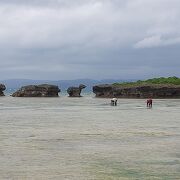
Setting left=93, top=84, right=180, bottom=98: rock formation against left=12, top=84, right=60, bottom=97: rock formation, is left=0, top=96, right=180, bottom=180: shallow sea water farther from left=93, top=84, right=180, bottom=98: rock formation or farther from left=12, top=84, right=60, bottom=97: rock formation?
left=12, top=84, right=60, bottom=97: rock formation

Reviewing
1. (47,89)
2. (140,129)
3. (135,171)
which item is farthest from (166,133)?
(47,89)

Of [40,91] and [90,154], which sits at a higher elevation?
[40,91]

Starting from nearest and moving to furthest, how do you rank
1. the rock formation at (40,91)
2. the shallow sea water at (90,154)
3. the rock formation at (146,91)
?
the shallow sea water at (90,154) → the rock formation at (146,91) → the rock formation at (40,91)

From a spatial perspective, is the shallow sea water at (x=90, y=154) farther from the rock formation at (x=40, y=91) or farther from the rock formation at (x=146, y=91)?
the rock formation at (x=40, y=91)

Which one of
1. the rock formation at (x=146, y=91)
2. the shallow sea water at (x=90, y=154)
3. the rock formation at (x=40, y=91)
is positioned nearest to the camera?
the shallow sea water at (x=90, y=154)

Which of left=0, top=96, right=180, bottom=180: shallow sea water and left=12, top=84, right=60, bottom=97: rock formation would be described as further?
left=12, top=84, right=60, bottom=97: rock formation

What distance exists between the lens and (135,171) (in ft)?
61.8

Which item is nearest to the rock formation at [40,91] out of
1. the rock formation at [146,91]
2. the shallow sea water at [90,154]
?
the rock formation at [146,91]

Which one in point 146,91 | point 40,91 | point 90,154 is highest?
point 146,91

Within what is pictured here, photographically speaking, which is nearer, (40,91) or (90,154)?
(90,154)

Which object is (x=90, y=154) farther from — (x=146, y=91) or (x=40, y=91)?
(x=40, y=91)

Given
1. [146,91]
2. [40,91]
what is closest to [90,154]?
[146,91]

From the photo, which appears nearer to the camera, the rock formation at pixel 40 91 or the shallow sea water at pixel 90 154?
the shallow sea water at pixel 90 154

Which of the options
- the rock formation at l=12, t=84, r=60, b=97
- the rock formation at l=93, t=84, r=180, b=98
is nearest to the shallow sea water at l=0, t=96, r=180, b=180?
the rock formation at l=93, t=84, r=180, b=98
